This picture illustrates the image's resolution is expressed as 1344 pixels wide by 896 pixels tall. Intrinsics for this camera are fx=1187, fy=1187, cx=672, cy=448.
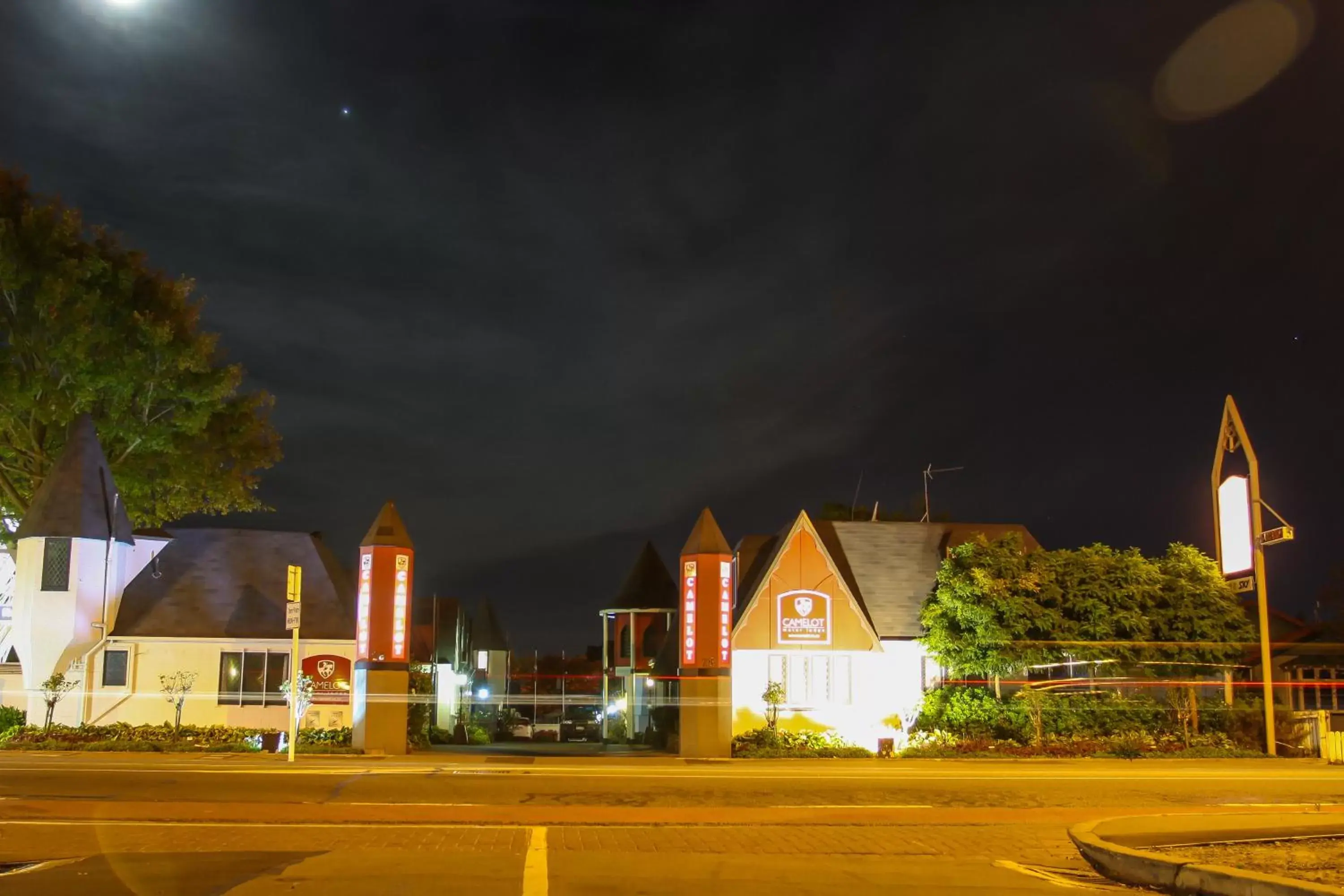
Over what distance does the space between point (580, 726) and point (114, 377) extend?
25741 mm

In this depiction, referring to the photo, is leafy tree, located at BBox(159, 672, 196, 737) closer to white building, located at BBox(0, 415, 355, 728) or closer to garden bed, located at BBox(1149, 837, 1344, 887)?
white building, located at BBox(0, 415, 355, 728)

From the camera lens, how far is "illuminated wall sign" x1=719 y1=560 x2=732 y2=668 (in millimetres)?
28719

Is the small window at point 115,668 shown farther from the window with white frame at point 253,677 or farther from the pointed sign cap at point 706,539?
the pointed sign cap at point 706,539

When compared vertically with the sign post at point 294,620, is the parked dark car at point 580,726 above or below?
below

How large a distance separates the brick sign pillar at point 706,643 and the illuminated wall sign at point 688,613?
0.01 meters

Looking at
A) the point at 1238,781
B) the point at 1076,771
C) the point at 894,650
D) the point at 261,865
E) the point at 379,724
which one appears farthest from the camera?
the point at 894,650

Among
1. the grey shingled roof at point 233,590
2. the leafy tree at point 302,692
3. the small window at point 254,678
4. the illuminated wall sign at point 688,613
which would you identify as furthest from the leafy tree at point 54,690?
the illuminated wall sign at point 688,613

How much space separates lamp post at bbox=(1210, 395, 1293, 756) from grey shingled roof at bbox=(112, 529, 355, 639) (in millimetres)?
24676

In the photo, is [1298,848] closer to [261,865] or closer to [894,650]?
[261,865]

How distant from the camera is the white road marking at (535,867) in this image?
10.4 meters

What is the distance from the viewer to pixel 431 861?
39.7 ft

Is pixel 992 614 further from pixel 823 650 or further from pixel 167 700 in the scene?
pixel 167 700

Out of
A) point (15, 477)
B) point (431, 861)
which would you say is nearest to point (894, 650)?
point (431, 861)

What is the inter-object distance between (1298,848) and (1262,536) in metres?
19.0
